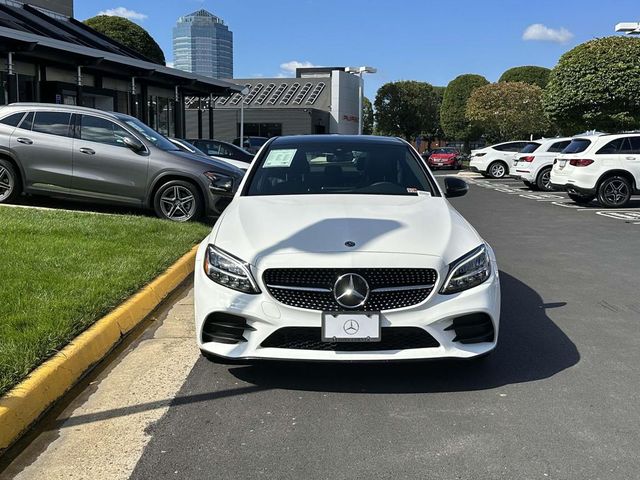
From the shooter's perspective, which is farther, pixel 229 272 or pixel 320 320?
pixel 229 272

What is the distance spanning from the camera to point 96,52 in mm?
17125

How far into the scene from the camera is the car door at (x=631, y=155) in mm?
14164

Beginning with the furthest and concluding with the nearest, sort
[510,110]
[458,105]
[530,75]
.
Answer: [530,75] < [458,105] < [510,110]

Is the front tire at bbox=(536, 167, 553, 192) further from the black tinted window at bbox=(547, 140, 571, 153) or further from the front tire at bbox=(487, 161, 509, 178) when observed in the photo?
the front tire at bbox=(487, 161, 509, 178)

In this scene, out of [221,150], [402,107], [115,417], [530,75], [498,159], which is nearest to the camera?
[115,417]

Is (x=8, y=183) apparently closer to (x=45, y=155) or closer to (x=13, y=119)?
(x=45, y=155)

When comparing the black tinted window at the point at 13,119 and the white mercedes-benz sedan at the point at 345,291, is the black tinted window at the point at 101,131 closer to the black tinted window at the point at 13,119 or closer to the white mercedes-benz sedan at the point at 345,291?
the black tinted window at the point at 13,119

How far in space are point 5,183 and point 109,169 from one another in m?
1.73

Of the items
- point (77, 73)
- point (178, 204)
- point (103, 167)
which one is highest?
point (77, 73)

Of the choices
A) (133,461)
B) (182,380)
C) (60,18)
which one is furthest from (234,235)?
(60,18)

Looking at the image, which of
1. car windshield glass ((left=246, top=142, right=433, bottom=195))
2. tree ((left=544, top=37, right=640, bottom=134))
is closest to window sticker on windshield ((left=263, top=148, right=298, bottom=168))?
car windshield glass ((left=246, top=142, right=433, bottom=195))

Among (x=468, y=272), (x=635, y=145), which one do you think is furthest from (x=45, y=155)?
(x=635, y=145)

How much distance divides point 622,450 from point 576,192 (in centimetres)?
1293

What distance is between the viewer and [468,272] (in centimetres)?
370
